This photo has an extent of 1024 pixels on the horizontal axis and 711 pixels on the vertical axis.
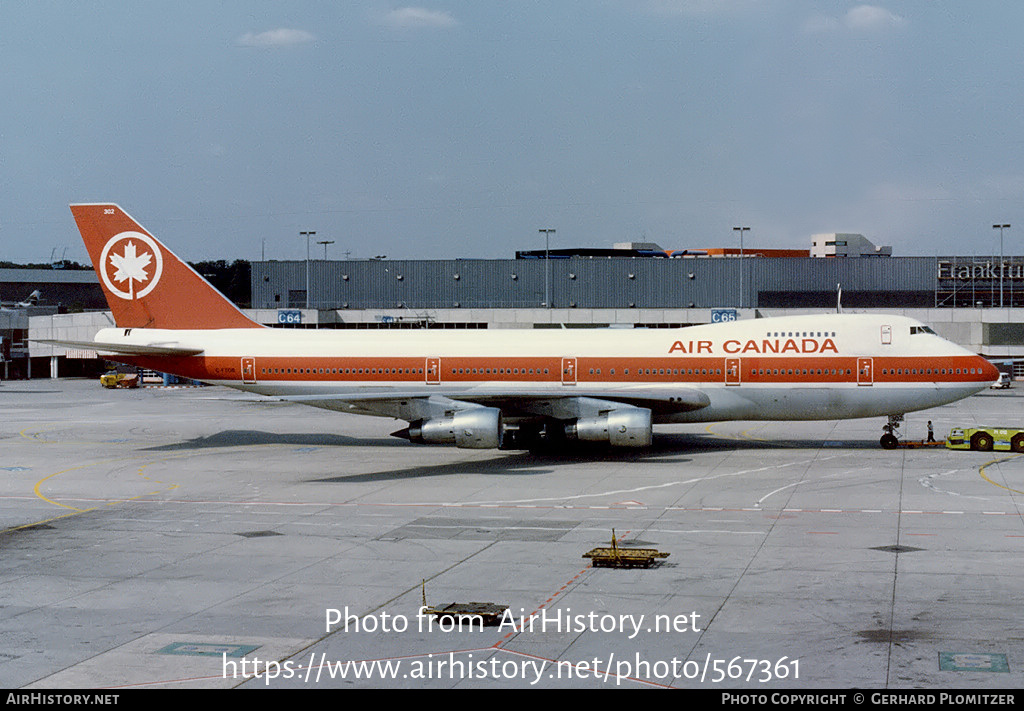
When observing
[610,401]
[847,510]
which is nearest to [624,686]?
[847,510]

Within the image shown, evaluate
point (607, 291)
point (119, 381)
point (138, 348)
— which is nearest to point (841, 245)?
point (607, 291)

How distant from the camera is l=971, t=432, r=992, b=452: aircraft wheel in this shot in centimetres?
4603

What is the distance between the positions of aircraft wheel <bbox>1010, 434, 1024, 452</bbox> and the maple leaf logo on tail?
4046 cm

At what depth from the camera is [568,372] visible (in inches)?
1871

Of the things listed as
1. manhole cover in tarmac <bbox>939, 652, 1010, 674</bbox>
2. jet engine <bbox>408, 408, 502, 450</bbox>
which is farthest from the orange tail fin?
manhole cover in tarmac <bbox>939, 652, 1010, 674</bbox>

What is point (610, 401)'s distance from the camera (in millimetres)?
45219

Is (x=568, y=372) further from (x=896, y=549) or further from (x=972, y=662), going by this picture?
(x=972, y=662)

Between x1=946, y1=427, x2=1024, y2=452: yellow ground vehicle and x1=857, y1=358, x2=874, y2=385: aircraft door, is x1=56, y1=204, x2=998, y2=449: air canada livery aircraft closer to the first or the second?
x1=857, y1=358, x2=874, y2=385: aircraft door

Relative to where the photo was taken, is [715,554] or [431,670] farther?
[715,554]

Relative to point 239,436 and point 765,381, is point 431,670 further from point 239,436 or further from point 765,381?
point 239,436

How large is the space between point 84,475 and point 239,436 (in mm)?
14416

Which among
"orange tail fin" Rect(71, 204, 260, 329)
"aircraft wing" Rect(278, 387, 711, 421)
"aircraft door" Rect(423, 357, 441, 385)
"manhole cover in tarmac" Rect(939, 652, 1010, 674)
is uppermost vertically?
"orange tail fin" Rect(71, 204, 260, 329)

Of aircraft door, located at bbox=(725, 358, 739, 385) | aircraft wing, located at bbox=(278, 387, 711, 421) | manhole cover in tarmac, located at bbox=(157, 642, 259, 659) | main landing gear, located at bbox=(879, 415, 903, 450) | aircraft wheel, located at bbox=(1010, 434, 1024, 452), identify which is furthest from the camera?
main landing gear, located at bbox=(879, 415, 903, 450)

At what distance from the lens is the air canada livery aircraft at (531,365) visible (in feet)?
145
